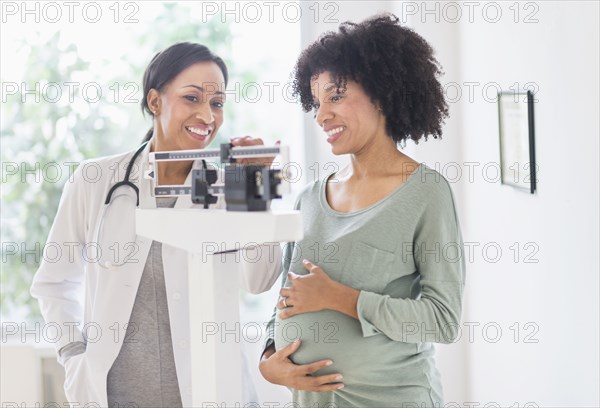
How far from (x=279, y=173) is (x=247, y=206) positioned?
2.6 inches

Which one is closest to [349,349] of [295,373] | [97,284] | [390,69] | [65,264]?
[295,373]

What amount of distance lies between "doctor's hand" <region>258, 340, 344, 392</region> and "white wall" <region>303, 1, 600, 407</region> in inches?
20.4

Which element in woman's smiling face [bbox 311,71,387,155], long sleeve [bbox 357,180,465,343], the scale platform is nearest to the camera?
the scale platform

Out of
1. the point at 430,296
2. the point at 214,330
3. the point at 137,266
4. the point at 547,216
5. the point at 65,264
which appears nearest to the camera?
the point at 214,330

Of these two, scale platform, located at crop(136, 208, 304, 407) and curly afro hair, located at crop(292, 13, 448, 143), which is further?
curly afro hair, located at crop(292, 13, 448, 143)

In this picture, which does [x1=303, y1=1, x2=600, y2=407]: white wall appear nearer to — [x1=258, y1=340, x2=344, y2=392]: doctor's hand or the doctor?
[x1=258, y1=340, x2=344, y2=392]: doctor's hand

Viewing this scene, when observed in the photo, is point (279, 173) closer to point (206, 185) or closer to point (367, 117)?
point (206, 185)

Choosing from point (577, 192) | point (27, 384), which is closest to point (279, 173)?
point (577, 192)

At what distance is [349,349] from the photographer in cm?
152

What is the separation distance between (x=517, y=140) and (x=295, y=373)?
0.83m

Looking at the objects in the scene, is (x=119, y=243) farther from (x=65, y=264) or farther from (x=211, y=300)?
(x=211, y=300)

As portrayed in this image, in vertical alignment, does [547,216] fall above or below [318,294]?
above

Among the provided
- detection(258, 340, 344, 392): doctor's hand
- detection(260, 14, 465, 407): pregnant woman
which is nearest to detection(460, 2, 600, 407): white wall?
detection(260, 14, 465, 407): pregnant woman

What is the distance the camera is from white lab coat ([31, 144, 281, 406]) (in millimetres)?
1781
